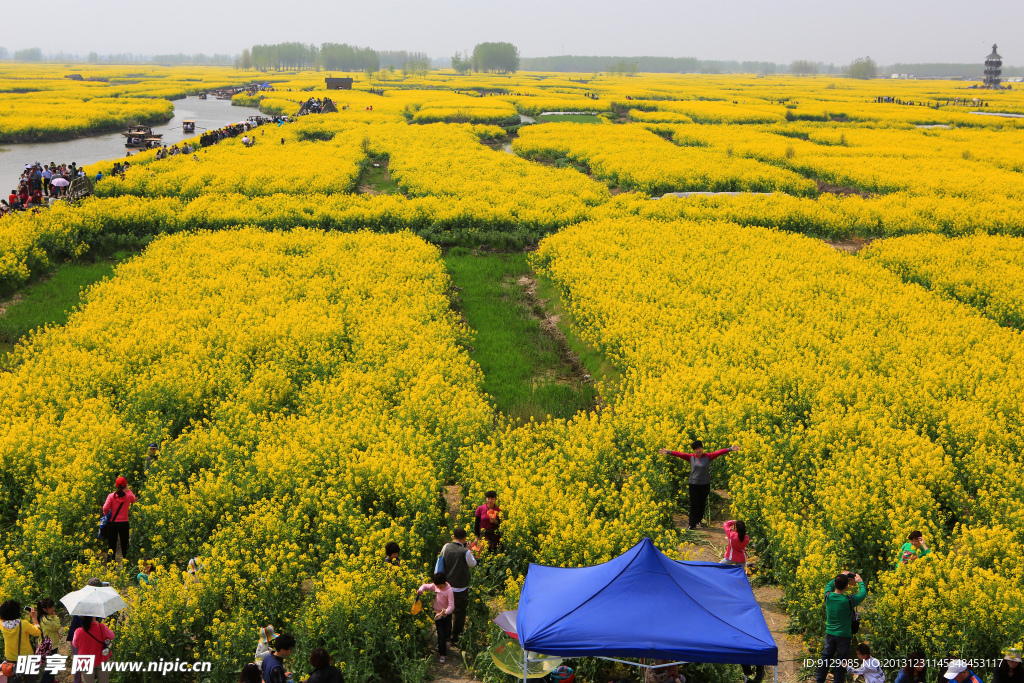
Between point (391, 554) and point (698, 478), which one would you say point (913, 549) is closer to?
point (698, 478)

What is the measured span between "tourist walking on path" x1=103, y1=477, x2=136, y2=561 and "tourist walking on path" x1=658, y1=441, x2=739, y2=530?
26.9 feet

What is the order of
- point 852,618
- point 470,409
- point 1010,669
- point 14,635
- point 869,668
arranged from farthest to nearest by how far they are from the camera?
point 470,409 < point 852,618 < point 869,668 < point 14,635 < point 1010,669

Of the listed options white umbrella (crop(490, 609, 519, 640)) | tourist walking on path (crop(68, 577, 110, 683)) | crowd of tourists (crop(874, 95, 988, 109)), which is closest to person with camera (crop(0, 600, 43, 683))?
tourist walking on path (crop(68, 577, 110, 683))

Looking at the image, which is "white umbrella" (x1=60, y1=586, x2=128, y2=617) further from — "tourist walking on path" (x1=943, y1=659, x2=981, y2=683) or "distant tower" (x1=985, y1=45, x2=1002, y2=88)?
"distant tower" (x1=985, y1=45, x2=1002, y2=88)

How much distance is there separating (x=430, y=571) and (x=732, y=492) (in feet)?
16.5

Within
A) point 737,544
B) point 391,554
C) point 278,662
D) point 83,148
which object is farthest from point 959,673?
point 83,148

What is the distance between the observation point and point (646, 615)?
7.33 m

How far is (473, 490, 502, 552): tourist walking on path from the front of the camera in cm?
995

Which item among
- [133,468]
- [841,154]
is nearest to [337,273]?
[133,468]

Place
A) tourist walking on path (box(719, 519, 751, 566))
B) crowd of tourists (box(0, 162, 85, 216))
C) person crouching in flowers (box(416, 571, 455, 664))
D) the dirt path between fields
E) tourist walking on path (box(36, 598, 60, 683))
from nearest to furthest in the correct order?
tourist walking on path (box(36, 598, 60, 683)) → person crouching in flowers (box(416, 571, 455, 664)) → the dirt path between fields → tourist walking on path (box(719, 519, 751, 566)) → crowd of tourists (box(0, 162, 85, 216))

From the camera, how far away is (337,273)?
22156 millimetres

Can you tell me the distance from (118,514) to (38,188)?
2760 centimetres

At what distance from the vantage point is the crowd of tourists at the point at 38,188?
91.8 feet

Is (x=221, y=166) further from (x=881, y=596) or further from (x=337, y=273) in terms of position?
(x=881, y=596)
